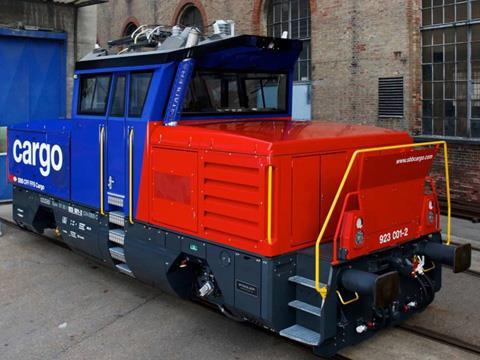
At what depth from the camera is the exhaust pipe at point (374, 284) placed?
436cm

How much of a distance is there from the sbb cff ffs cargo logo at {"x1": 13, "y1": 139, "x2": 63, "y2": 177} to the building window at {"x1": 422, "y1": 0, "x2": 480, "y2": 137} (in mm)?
9749

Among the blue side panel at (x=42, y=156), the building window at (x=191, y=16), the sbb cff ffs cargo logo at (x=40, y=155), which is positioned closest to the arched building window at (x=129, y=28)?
the building window at (x=191, y=16)

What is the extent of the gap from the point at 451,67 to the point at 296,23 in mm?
5617

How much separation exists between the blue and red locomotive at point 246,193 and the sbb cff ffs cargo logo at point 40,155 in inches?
7.7

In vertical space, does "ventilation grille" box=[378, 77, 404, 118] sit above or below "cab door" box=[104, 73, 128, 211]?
above

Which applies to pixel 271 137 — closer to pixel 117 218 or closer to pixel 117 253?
pixel 117 218

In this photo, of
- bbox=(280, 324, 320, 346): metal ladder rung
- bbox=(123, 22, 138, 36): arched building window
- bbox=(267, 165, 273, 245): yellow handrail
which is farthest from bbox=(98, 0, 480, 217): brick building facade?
bbox=(123, 22, 138, 36): arched building window

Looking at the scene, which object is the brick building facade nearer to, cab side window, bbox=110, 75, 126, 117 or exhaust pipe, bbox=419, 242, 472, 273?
exhaust pipe, bbox=419, 242, 472, 273

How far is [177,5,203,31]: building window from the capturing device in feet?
72.0

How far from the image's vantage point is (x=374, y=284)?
436cm

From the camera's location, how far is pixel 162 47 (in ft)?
19.2

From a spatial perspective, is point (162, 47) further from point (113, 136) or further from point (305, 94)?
point (305, 94)

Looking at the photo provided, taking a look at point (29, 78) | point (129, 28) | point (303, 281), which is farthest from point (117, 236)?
point (129, 28)

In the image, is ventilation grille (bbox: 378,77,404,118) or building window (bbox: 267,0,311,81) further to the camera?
building window (bbox: 267,0,311,81)
